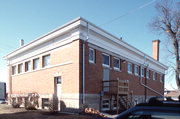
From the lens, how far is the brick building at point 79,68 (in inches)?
507

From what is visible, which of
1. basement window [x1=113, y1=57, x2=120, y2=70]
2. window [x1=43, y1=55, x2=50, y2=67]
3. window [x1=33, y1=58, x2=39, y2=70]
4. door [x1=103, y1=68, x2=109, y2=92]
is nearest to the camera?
door [x1=103, y1=68, x2=109, y2=92]

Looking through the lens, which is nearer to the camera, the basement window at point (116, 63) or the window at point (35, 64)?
the basement window at point (116, 63)

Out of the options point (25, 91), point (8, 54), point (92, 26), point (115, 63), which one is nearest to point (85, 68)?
point (92, 26)

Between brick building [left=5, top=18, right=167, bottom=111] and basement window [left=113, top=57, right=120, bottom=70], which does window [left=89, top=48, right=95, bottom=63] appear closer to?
brick building [left=5, top=18, right=167, bottom=111]

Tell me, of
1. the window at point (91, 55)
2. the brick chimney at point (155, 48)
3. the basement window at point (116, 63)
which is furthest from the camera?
the brick chimney at point (155, 48)

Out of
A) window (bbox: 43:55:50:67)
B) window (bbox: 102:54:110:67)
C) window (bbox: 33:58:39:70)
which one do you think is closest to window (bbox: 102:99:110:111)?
window (bbox: 102:54:110:67)

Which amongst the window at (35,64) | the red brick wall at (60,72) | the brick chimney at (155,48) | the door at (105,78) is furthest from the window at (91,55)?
the brick chimney at (155,48)

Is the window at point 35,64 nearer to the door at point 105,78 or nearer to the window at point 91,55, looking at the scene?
the window at point 91,55

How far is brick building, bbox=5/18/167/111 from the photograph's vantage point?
42.2 feet

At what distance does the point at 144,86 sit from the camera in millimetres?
22703

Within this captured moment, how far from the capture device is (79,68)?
41.1 ft

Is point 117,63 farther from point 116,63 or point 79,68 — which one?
point 79,68

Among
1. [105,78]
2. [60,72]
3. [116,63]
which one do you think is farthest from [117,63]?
[60,72]

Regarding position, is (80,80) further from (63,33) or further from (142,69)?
(142,69)
